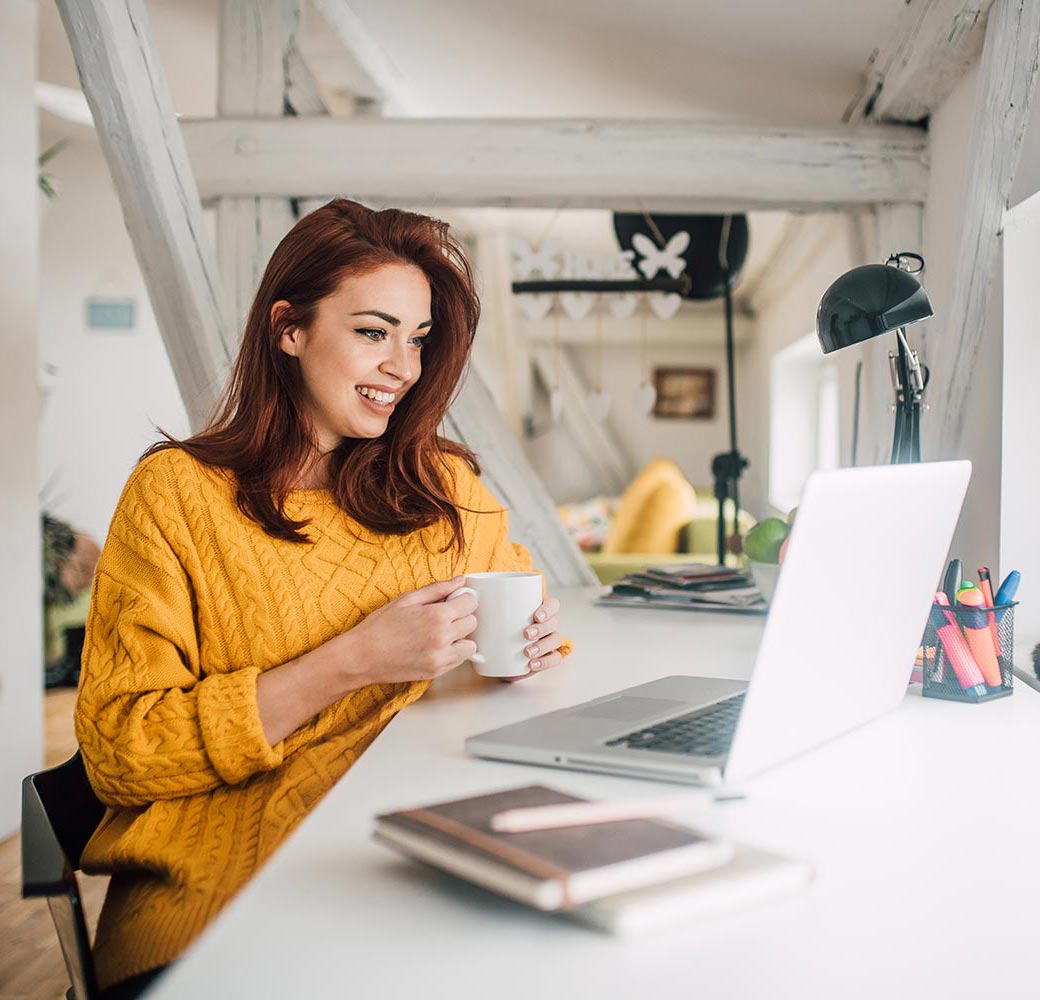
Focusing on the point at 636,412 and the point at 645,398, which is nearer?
the point at 645,398

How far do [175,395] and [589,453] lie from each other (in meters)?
4.30

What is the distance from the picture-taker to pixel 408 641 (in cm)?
109

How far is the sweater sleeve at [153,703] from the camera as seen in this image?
3.36 feet

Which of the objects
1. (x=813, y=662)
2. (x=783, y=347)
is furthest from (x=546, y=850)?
(x=783, y=347)

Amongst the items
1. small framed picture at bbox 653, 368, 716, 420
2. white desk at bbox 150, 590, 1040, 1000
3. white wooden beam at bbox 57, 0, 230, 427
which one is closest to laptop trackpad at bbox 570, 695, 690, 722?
white desk at bbox 150, 590, 1040, 1000

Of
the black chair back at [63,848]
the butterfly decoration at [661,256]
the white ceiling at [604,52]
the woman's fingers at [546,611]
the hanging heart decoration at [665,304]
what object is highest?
the white ceiling at [604,52]

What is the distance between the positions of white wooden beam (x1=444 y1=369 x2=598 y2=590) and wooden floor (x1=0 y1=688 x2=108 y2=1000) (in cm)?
108

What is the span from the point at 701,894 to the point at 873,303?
0.95 m

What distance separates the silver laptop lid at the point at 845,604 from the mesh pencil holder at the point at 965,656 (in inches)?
4.5

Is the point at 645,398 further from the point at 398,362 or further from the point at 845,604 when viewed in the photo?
the point at 845,604

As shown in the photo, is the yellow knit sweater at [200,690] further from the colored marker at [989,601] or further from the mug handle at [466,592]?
the colored marker at [989,601]

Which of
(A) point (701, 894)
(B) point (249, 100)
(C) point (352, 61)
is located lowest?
(A) point (701, 894)

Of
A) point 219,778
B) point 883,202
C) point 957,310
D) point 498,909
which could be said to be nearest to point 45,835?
point 219,778

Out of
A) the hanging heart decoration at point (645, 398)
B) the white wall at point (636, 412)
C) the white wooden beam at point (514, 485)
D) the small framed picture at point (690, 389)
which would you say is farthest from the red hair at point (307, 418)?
the small framed picture at point (690, 389)
